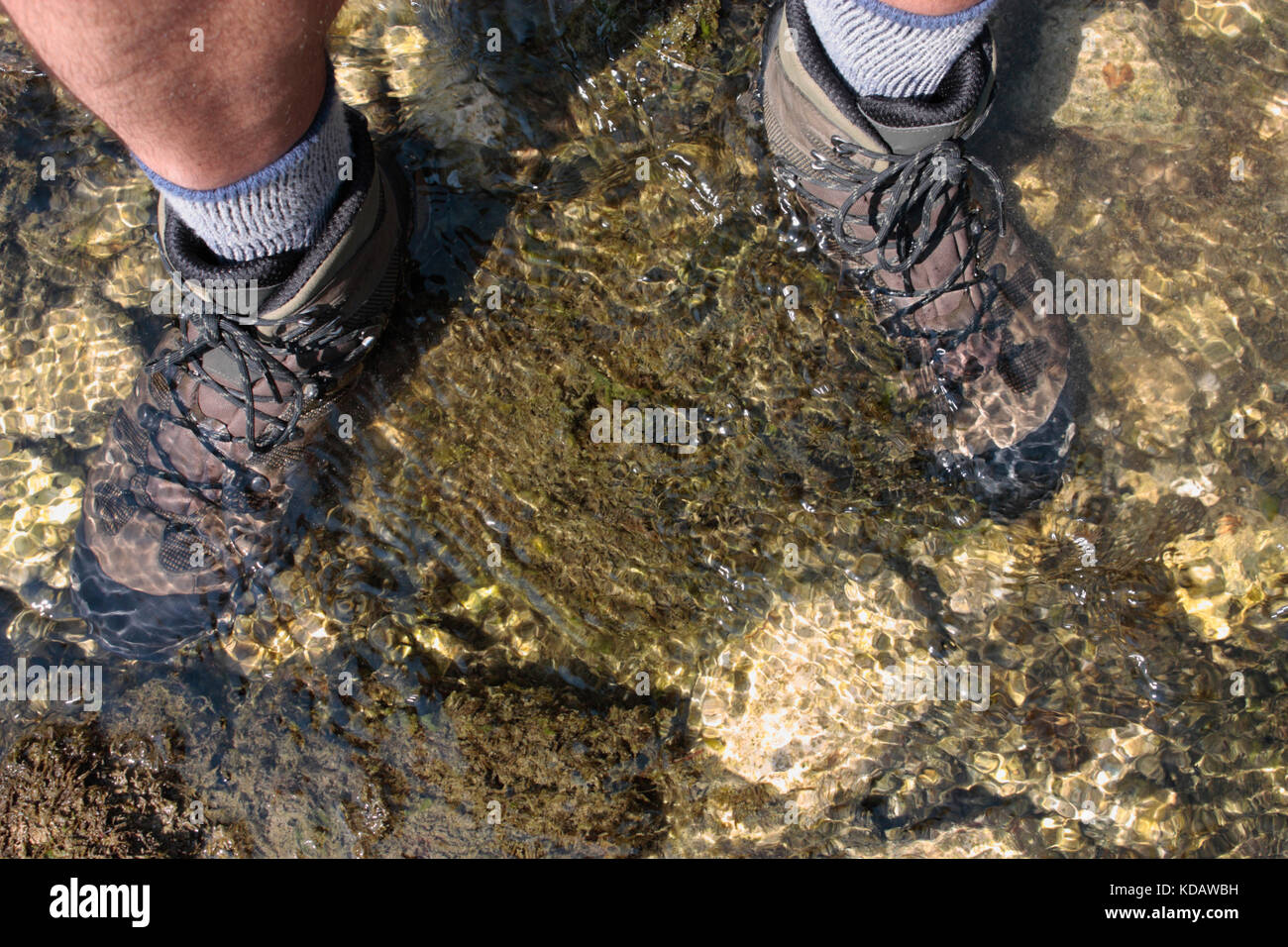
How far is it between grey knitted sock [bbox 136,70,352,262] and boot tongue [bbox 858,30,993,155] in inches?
61.6

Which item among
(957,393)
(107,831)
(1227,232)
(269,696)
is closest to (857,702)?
(957,393)

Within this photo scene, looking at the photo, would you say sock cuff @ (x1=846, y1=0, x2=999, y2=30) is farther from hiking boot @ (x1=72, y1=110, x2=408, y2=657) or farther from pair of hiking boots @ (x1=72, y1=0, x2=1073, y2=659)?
hiking boot @ (x1=72, y1=110, x2=408, y2=657)

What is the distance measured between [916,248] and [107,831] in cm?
351

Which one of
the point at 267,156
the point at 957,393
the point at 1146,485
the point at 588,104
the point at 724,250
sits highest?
the point at 588,104

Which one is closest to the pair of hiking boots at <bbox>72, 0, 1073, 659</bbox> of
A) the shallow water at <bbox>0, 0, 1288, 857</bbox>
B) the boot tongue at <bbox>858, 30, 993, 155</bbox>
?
the boot tongue at <bbox>858, 30, 993, 155</bbox>

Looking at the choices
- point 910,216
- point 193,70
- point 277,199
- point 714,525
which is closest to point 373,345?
point 277,199

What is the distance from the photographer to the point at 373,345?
3.09m

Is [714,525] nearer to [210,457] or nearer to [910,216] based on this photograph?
[910,216]

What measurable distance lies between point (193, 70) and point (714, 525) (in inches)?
81.8

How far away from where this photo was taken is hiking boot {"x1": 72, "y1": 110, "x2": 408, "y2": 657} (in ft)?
9.28

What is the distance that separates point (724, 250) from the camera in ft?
10.6

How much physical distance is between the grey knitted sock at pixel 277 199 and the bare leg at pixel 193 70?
33 mm

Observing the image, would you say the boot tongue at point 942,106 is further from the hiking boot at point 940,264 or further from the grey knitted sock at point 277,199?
the grey knitted sock at point 277,199

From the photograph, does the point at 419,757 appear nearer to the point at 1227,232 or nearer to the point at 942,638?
the point at 942,638
